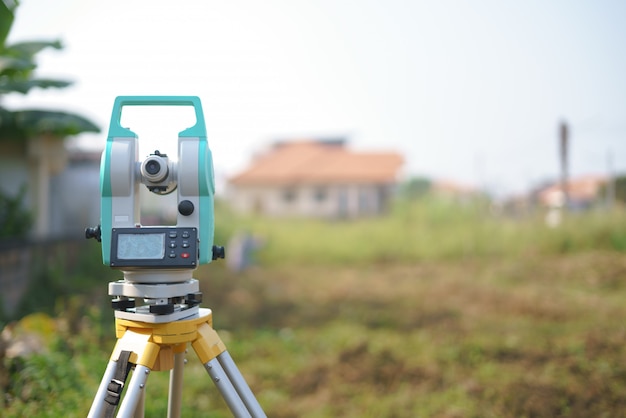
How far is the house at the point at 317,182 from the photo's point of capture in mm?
14656

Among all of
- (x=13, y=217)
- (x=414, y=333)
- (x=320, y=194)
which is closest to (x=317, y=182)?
(x=320, y=194)

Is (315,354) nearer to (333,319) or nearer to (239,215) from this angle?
(333,319)

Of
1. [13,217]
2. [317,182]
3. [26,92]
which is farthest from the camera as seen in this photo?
[317,182]

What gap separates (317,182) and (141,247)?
540 inches

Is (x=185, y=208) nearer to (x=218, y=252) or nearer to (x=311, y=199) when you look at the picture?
(x=218, y=252)

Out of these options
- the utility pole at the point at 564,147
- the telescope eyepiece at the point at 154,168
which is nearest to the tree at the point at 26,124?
the telescope eyepiece at the point at 154,168

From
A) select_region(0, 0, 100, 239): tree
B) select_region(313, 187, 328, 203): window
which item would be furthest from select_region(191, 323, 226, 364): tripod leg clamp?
select_region(313, 187, 328, 203): window

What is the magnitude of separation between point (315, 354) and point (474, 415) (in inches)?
52.0

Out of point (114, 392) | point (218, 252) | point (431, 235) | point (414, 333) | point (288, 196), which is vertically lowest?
point (414, 333)

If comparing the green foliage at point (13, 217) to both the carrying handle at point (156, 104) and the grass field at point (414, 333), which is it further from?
the carrying handle at point (156, 104)

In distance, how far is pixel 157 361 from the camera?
56.3 inches

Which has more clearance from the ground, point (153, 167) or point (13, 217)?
point (153, 167)

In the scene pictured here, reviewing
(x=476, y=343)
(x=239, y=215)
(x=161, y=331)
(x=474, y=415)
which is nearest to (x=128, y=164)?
(x=161, y=331)

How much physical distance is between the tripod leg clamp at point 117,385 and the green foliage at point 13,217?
14.3ft
